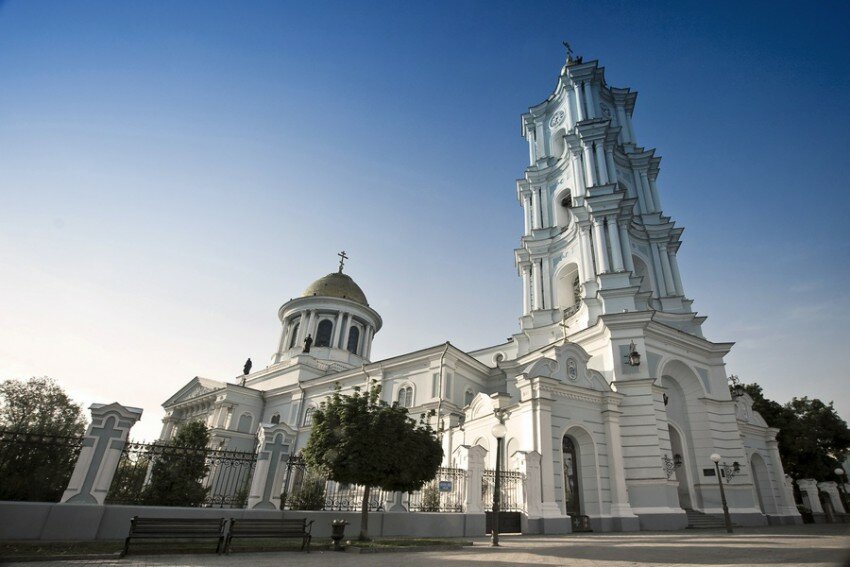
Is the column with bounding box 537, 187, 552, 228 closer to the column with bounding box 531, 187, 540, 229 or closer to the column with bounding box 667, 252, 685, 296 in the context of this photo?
the column with bounding box 531, 187, 540, 229

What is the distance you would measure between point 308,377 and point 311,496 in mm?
29297

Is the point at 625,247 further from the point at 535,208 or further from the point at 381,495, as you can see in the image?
the point at 381,495

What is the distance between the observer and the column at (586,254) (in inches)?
1083

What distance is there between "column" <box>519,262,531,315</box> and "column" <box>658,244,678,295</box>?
28.9ft

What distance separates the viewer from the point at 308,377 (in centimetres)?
4316

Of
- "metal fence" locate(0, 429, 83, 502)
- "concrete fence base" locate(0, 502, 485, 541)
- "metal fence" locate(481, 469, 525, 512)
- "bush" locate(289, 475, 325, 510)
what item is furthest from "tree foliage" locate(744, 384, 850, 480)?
"metal fence" locate(0, 429, 83, 502)

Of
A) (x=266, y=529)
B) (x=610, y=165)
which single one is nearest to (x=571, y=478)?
(x=266, y=529)

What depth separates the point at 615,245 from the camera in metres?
27.3

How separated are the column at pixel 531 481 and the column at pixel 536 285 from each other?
1372cm

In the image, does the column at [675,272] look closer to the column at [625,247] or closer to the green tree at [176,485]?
the column at [625,247]

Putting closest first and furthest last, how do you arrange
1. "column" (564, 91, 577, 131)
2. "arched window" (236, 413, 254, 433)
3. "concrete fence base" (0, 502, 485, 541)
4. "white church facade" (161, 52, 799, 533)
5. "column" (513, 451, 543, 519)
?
"concrete fence base" (0, 502, 485, 541) < "column" (513, 451, 543, 519) < "white church facade" (161, 52, 799, 533) < "column" (564, 91, 577, 131) < "arched window" (236, 413, 254, 433)

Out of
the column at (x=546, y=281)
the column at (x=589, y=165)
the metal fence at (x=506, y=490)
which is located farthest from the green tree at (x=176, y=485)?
the column at (x=589, y=165)

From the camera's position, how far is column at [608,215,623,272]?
1051 inches

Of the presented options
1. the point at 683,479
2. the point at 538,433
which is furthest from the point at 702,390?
the point at 538,433
